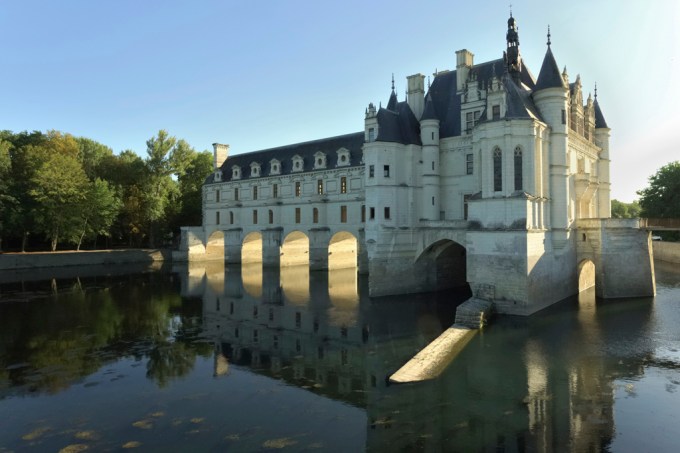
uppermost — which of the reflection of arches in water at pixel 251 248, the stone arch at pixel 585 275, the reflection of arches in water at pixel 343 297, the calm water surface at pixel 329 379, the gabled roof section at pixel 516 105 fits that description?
the gabled roof section at pixel 516 105

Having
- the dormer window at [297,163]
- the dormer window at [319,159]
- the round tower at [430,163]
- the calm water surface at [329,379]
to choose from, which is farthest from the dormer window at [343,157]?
the calm water surface at [329,379]

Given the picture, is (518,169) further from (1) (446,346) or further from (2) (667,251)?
(2) (667,251)

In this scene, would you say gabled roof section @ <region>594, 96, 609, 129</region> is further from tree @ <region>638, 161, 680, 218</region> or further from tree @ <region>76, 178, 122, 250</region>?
tree @ <region>76, 178, 122, 250</region>

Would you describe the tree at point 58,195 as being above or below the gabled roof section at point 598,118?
below

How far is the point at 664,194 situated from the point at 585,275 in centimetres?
2991

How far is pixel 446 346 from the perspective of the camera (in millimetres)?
19109

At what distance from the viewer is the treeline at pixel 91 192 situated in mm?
50719

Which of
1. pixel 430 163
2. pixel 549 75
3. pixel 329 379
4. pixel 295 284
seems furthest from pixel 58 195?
pixel 549 75

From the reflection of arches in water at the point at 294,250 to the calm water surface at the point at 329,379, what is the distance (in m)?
20.6

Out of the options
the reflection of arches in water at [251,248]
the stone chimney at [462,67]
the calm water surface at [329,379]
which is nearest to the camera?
the calm water surface at [329,379]

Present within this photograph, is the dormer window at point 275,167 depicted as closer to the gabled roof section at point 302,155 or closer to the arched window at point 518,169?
the gabled roof section at point 302,155

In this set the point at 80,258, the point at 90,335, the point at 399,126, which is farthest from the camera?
the point at 80,258

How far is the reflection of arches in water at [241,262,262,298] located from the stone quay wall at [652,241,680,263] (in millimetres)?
44293

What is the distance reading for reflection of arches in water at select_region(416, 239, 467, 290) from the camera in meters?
32.8
